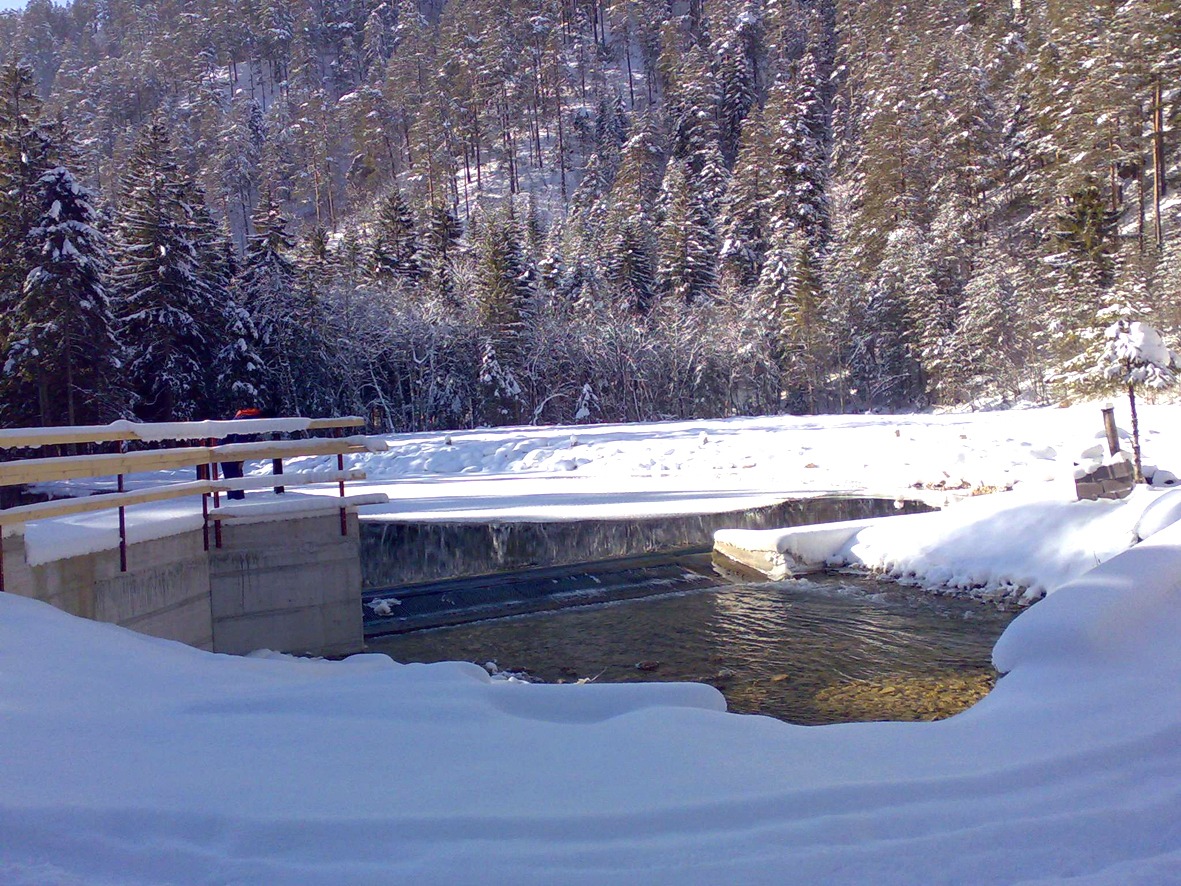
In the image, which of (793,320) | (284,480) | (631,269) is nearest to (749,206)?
(631,269)

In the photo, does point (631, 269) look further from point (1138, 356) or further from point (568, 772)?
point (568, 772)

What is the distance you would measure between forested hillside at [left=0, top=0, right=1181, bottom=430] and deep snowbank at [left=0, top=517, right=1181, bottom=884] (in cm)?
1548

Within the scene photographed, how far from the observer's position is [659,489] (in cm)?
1994

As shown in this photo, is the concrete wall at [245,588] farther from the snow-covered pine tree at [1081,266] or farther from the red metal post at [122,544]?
the snow-covered pine tree at [1081,266]

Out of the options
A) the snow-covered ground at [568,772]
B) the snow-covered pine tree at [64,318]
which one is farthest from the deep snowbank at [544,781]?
the snow-covered pine tree at [64,318]

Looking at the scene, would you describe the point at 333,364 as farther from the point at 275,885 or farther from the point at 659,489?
the point at 275,885

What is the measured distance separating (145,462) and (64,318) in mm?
23289

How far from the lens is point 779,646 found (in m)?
8.27

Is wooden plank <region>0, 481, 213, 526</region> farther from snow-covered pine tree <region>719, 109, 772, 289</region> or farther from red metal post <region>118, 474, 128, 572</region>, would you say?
snow-covered pine tree <region>719, 109, 772, 289</region>

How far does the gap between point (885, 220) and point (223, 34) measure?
81019 mm

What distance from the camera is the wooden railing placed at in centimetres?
497

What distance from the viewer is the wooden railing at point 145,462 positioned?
16.3 feet

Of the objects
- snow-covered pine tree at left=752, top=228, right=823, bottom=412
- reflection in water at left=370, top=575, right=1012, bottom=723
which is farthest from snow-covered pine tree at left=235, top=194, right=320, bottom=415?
reflection in water at left=370, top=575, right=1012, bottom=723

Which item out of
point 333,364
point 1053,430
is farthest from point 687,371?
point 1053,430
